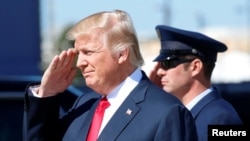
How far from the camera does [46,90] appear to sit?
12.4 feet

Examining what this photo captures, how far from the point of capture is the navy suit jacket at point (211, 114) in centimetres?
422

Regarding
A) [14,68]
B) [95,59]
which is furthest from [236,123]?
[14,68]

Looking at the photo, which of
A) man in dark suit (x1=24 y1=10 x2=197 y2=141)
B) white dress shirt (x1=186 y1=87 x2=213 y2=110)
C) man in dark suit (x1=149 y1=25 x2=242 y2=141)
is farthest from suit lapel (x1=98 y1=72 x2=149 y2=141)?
white dress shirt (x1=186 y1=87 x2=213 y2=110)

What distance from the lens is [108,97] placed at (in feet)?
12.0

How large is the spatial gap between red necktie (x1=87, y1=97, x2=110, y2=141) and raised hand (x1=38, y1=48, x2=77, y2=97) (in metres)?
0.21

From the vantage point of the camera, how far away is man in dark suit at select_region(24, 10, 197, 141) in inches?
136

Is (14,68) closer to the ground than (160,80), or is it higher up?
closer to the ground

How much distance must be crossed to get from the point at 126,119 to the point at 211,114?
882mm

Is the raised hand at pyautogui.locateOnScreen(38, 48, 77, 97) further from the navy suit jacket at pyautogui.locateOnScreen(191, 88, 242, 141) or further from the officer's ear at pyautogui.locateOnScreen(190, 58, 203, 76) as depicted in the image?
the officer's ear at pyautogui.locateOnScreen(190, 58, 203, 76)

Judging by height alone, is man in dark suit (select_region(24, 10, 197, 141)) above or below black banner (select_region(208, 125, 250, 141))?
above

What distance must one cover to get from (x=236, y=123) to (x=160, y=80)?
64 cm

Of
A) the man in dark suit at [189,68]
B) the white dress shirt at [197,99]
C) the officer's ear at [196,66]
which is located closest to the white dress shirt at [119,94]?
the man in dark suit at [189,68]

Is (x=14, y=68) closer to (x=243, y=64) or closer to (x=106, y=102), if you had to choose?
(x=106, y=102)

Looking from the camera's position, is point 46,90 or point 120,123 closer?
point 120,123
